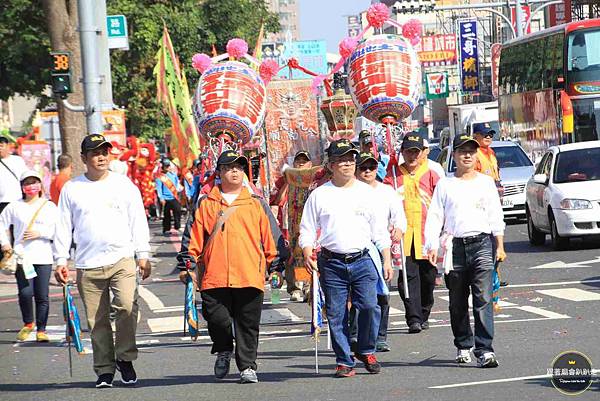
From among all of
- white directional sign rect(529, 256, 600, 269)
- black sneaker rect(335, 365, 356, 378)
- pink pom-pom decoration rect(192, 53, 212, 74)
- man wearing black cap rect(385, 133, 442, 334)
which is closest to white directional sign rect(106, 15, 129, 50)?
pink pom-pom decoration rect(192, 53, 212, 74)

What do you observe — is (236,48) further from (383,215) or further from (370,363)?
(370,363)

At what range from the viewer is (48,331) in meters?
14.8

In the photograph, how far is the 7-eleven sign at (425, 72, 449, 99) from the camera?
290ft

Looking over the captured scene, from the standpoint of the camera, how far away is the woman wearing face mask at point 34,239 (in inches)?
541

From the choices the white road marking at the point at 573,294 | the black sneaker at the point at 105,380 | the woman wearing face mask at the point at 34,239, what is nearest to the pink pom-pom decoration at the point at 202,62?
the woman wearing face mask at the point at 34,239

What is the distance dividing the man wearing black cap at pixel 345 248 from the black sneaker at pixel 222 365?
0.81m

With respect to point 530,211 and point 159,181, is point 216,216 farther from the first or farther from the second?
point 159,181

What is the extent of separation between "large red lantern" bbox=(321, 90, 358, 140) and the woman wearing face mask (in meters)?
4.58

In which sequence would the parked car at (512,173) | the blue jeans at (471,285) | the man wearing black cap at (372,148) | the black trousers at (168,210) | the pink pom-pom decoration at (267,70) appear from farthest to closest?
1. the black trousers at (168,210)
2. the parked car at (512,173)
3. the pink pom-pom decoration at (267,70)
4. the man wearing black cap at (372,148)
5. the blue jeans at (471,285)

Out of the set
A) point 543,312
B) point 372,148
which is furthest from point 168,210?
point 543,312

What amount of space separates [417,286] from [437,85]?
77.4 m

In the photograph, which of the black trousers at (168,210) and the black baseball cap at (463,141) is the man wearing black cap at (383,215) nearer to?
the black baseball cap at (463,141)

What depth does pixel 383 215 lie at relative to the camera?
10383mm

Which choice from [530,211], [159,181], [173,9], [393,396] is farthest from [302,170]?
[173,9]
